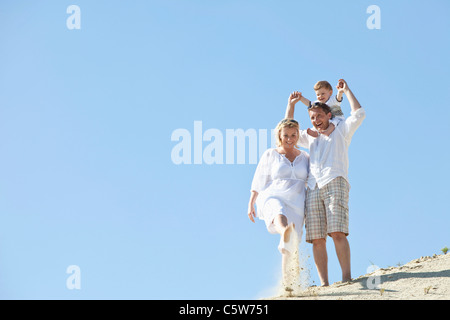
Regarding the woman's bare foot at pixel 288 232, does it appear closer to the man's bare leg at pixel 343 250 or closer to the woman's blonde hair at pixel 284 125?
the man's bare leg at pixel 343 250

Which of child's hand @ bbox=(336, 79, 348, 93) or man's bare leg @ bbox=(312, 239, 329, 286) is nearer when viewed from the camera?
man's bare leg @ bbox=(312, 239, 329, 286)

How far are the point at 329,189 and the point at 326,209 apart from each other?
0.27 metres

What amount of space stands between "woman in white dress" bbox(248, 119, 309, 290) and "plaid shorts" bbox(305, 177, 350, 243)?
0.16 meters

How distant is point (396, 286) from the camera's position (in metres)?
8.50

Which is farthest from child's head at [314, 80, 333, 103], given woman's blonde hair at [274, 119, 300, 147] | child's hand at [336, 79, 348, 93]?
woman's blonde hair at [274, 119, 300, 147]

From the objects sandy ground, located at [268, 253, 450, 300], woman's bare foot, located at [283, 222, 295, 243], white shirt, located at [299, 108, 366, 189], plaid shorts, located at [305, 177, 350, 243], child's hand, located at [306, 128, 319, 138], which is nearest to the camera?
sandy ground, located at [268, 253, 450, 300]

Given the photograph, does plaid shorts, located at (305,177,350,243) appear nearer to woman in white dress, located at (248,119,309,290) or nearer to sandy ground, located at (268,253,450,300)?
woman in white dress, located at (248,119,309,290)

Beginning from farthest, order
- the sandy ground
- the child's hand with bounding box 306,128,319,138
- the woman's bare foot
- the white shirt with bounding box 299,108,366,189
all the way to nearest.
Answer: the child's hand with bounding box 306,128,319,138
the white shirt with bounding box 299,108,366,189
the woman's bare foot
the sandy ground

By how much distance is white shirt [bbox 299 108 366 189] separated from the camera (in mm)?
9133

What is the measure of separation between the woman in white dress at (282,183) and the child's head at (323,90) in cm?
67

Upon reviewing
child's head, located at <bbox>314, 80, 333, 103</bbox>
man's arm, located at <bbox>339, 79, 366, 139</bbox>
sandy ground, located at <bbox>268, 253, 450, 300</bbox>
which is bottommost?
sandy ground, located at <bbox>268, 253, 450, 300</bbox>
